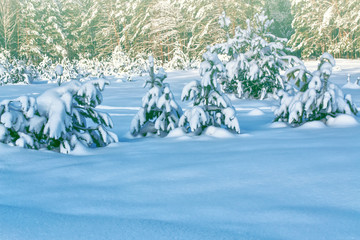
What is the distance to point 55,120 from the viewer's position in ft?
12.5

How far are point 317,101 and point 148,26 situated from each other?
28.0 meters

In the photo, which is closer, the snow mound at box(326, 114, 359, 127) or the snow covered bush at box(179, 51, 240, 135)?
the snow covered bush at box(179, 51, 240, 135)

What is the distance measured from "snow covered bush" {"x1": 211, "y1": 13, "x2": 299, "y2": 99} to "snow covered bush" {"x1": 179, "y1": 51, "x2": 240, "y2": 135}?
13.5 feet

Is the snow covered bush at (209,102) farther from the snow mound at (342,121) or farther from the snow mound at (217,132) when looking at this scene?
the snow mound at (342,121)

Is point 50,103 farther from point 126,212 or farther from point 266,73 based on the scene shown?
point 266,73

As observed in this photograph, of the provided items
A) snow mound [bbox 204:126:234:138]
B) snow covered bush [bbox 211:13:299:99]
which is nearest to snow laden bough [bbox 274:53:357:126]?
snow mound [bbox 204:126:234:138]

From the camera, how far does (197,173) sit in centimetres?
293

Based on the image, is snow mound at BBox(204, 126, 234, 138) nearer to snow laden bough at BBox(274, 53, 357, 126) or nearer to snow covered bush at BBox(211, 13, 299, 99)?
snow laden bough at BBox(274, 53, 357, 126)

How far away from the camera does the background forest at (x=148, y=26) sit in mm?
29984

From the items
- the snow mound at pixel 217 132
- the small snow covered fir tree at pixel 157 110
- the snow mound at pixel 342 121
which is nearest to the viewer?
the snow mound at pixel 217 132

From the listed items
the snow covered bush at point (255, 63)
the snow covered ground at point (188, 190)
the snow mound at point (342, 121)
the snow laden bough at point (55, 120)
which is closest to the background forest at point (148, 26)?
the snow covered bush at point (255, 63)

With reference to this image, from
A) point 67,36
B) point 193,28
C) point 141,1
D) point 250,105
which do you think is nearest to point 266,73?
point 250,105

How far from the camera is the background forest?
30.0 meters

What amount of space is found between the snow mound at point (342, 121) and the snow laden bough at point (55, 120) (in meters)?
3.17
